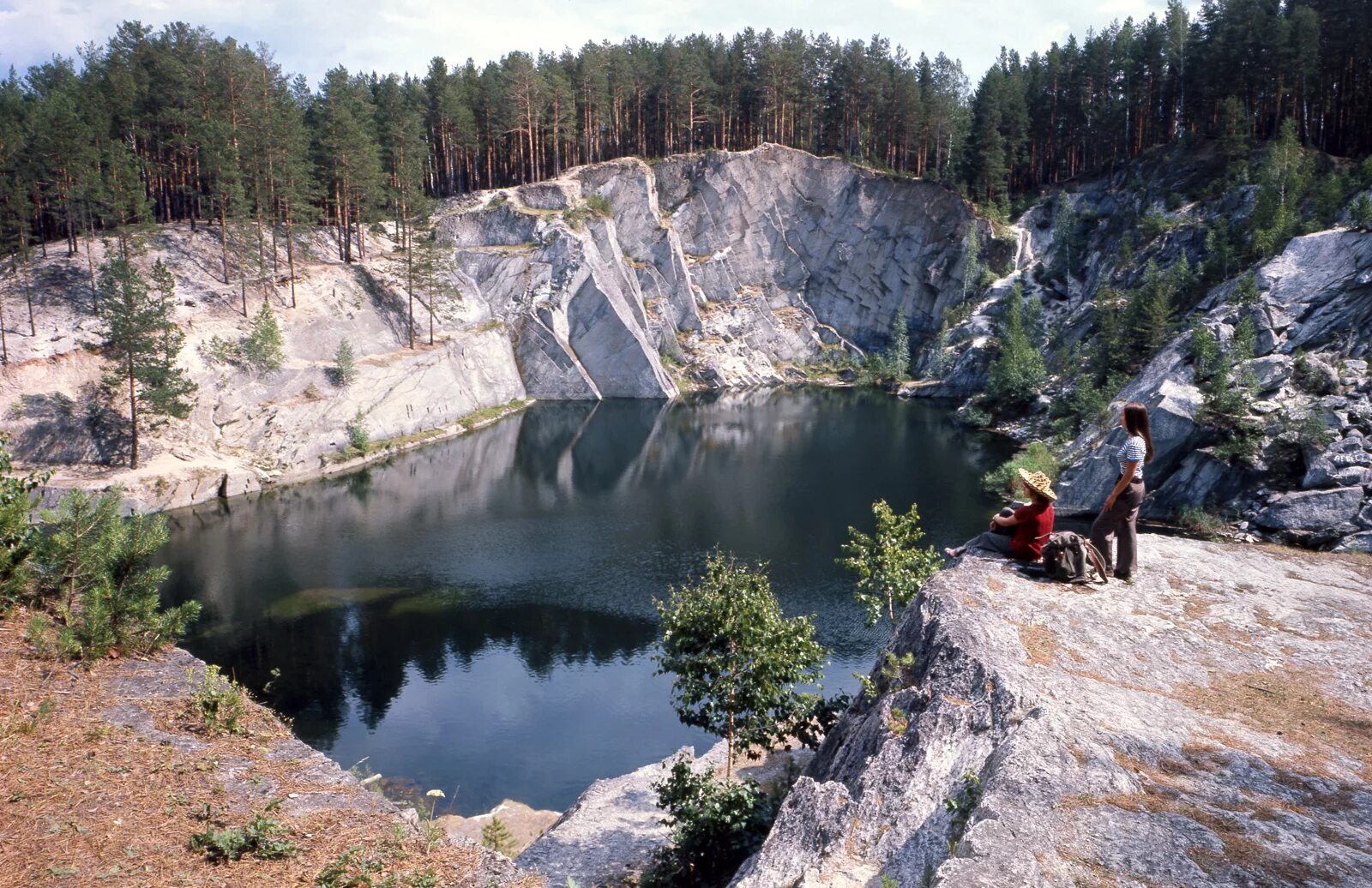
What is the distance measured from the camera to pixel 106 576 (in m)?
10.6

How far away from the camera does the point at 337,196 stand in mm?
59812

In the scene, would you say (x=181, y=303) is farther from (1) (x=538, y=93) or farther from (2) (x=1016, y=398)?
(2) (x=1016, y=398)

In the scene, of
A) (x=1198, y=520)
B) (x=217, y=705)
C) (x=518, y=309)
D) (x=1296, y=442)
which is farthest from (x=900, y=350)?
(x=217, y=705)

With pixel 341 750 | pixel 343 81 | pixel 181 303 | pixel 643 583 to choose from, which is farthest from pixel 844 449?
pixel 343 81

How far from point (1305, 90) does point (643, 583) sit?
65.7 metres

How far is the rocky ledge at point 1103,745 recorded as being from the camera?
5512mm

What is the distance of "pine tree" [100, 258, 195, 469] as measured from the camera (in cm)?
3888

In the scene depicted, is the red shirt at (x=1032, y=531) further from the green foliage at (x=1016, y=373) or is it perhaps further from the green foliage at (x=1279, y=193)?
the green foliage at (x=1016, y=373)

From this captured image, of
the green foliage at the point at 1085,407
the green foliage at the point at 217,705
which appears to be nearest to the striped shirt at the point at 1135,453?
the green foliage at the point at 217,705

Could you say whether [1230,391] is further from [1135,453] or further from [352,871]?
[352,871]

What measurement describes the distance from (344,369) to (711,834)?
46.6 metres

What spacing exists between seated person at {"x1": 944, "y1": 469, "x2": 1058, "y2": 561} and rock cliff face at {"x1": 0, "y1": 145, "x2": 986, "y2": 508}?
4016 centimetres

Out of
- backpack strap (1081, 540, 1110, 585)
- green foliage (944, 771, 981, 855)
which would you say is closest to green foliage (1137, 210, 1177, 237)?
backpack strap (1081, 540, 1110, 585)

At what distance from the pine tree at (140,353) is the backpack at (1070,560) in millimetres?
42408
